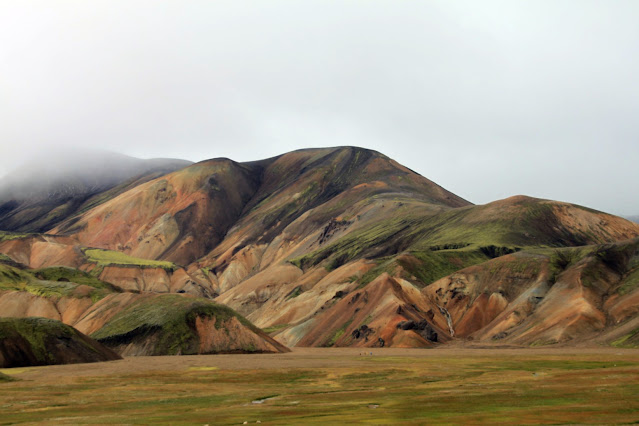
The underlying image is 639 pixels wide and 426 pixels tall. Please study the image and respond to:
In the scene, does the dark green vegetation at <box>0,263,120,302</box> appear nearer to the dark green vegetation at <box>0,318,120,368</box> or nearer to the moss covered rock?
the moss covered rock

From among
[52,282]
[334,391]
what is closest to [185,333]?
[52,282]

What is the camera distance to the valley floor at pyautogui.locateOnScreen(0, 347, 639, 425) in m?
38.0

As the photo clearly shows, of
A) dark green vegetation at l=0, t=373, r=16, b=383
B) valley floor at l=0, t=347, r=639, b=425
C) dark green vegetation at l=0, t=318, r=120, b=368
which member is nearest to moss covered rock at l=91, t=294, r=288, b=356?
dark green vegetation at l=0, t=318, r=120, b=368

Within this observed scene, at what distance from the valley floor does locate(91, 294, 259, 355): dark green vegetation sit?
19016 millimetres

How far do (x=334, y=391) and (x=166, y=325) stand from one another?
255 ft

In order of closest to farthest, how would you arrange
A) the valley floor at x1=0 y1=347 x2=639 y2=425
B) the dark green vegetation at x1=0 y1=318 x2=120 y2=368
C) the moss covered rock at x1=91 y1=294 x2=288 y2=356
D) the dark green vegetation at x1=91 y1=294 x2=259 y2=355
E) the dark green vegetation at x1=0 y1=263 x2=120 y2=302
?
the valley floor at x1=0 y1=347 x2=639 y2=425
the dark green vegetation at x1=0 y1=318 x2=120 y2=368
the dark green vegetation at x1=91 y1=294 x2=259 y2=355
the moss covered rock at x1=91 y1=294 x2=288 y2=356
the dark green vegetation at x1=0 y1=263 x2=120 y2=302

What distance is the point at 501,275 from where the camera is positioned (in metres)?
160

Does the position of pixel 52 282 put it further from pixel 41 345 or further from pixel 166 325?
pixel 41 345

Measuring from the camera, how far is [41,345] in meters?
107

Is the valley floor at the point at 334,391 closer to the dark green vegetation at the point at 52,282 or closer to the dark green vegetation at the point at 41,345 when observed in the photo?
the dark green vegetation at the point at 41,345

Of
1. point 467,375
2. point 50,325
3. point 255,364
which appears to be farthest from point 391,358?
point 50,325

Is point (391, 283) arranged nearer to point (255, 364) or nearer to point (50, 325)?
point (255, 364)

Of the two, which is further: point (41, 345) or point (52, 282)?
point (52, 282)

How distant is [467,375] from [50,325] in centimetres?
7209
